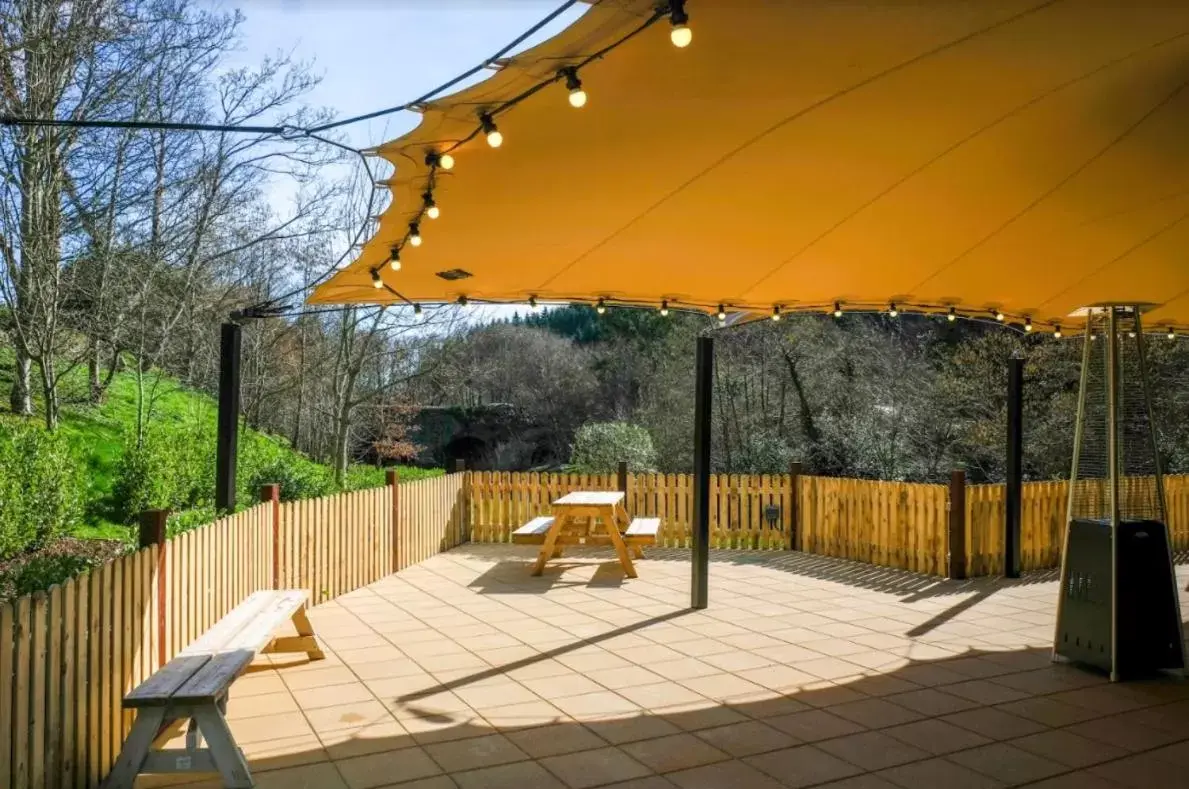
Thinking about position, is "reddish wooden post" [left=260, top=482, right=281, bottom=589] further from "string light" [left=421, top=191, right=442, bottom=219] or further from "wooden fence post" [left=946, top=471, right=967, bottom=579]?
"wooden fence post" [left=946, top=471, right=967, bottom=579]

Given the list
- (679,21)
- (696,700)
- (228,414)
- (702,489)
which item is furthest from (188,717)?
(702,489)

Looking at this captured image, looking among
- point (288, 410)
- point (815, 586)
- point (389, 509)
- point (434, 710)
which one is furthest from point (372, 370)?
point (434, 710)

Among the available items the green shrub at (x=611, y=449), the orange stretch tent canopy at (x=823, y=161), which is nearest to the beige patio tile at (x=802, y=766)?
the orange stretch tent canopy at (x=823, y=161)

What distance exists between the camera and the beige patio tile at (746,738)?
4.51m

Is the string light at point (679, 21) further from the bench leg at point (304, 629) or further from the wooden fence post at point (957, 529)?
the wooden fence post at point (957, 529)

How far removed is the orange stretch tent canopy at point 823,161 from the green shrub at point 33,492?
201 inches

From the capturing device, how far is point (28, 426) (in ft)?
35.5

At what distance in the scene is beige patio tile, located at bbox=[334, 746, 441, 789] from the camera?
4.05m

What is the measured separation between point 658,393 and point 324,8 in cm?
1772

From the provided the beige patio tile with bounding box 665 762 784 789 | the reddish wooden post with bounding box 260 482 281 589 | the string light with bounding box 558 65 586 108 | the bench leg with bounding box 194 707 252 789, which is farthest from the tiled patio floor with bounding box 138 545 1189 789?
the string light with bounding box 558 65 586 108

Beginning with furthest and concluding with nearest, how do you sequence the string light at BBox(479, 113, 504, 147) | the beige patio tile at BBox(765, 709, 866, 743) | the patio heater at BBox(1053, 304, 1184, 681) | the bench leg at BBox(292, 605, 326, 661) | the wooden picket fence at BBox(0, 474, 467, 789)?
the bench leg at BBox(292, 605, 326, 661) → the patio heater at BBox(1053, 304, 1184, 681) → the beige patio tile at BBox(765, 709, 866, 743) → the string light at BBox(479, 113, 504, 147) → the wooden picket fence at BBox(0, 474, 467, 789)

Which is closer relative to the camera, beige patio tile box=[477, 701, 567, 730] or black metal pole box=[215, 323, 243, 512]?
beige patio tile box=[477, 701, 567, 730]

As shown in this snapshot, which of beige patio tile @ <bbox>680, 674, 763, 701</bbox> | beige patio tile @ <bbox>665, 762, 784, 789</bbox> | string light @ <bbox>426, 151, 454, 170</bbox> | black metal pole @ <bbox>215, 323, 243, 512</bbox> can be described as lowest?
beige patio tile @ <bbox>680, 674, 763, 701</bbox>

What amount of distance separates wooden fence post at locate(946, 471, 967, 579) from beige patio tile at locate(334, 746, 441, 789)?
23.5 feet
